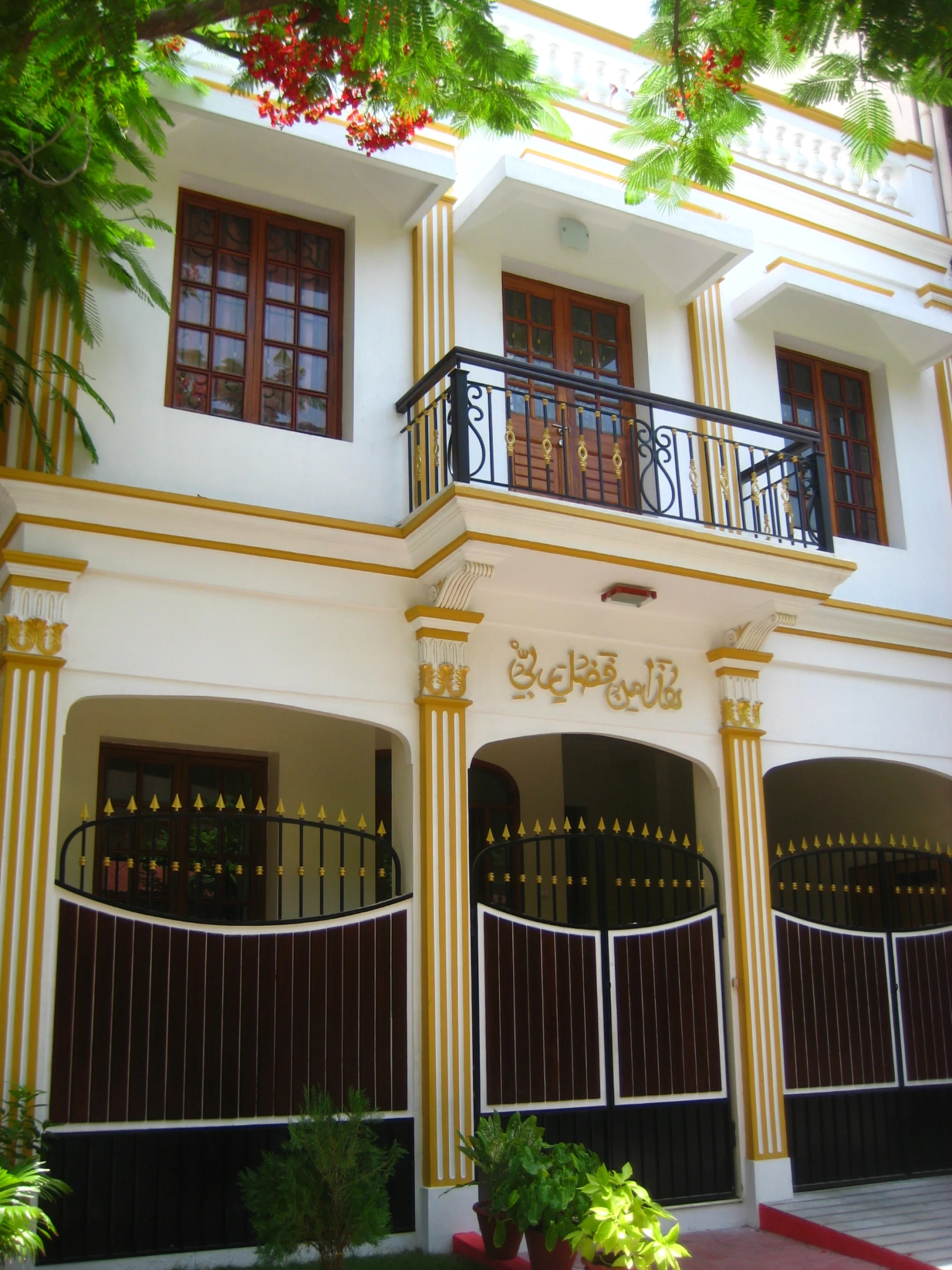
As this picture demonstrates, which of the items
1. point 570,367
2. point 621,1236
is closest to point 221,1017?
point 621,1236

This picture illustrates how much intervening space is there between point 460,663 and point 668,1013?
251 cm

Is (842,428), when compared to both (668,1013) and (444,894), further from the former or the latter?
(444,894)

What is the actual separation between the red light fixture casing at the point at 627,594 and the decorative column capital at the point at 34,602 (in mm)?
3157

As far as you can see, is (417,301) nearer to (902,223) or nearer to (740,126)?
(740,126)

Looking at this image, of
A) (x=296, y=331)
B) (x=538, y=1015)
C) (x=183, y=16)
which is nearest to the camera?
(x=183, y=16)

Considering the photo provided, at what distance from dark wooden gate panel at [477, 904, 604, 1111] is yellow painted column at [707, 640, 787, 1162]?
3.54 feet

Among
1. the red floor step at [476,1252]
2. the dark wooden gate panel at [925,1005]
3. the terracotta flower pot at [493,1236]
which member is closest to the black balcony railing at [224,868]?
the red floor step at [476,1252]

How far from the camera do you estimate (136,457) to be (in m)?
7.02

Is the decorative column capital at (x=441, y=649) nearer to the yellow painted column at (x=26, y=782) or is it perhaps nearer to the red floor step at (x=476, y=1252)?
the yellow painted column at (x=26, y=782)

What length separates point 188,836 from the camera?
26.7ft

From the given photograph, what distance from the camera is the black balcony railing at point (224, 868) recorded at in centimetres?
786

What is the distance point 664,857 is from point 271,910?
3087 mm

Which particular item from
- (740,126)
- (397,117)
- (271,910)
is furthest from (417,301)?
(271,910)

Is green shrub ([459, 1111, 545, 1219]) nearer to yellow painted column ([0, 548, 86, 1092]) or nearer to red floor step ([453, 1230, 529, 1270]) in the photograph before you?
red floor step ([453, 1230, 529, 1270])
